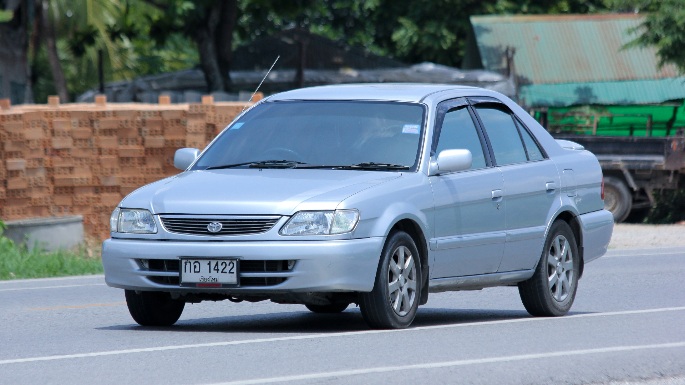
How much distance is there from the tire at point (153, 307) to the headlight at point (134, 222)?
0.52 m

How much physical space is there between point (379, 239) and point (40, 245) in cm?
1045

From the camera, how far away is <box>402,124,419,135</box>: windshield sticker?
9531mm

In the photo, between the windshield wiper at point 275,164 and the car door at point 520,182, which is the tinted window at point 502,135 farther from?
the windshield wiper at point 275,164

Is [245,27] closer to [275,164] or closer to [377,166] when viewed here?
[275,164]

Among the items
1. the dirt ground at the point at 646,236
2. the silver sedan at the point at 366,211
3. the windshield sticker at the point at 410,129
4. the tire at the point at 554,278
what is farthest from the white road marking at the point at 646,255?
the windshield sticker at the point at 410,129

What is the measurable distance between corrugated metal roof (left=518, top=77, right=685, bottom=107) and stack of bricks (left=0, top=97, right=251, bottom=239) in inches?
759

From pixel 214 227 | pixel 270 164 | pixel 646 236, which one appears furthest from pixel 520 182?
pixel 646 236

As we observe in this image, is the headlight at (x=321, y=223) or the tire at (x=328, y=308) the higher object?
the headlight at (x=321, y=223)

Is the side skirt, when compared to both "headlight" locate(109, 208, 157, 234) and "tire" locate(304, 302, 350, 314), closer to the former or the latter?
"tire" locate(304, 302, 350, 314)

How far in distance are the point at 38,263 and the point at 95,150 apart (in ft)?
10.8

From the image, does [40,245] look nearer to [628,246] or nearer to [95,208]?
[95,208]

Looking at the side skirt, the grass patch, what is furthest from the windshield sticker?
the grass patch

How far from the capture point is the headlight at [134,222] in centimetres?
875

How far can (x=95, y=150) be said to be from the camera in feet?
63.2
